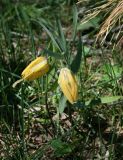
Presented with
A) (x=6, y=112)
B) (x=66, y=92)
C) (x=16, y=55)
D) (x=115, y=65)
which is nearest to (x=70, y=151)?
(x=66, y=92)

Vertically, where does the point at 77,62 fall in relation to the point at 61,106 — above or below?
above

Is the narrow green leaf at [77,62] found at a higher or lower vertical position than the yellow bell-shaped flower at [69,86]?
higher

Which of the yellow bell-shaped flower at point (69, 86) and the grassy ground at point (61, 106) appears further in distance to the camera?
the grassy ground at point (61, 106)

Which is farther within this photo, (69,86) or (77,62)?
(77,62)

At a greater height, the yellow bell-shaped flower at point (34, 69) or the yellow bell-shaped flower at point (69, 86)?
the yellow bell-shaped flower at point (34, 69)

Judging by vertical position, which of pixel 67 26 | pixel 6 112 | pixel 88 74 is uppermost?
pixel 67 26

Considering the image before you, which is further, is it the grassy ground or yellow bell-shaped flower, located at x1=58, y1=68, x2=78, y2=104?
the grassy ground

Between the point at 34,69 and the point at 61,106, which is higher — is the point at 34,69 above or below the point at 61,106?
above

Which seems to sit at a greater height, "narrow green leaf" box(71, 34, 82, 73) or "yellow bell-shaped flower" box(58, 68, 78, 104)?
"narrow green leaf" box(71, 34, 82, 73)

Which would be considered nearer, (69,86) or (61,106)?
(69,86)

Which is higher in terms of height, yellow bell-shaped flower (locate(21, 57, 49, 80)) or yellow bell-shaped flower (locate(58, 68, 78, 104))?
yellow bell-shaped flower (locate(21, 57, 49, 80))

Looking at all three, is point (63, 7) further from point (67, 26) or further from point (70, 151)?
point (70, 151)
